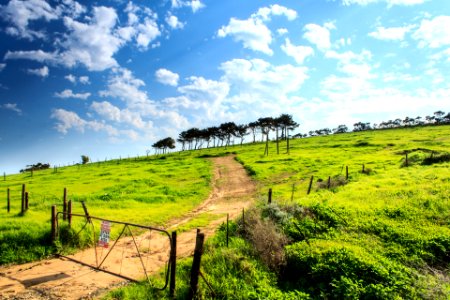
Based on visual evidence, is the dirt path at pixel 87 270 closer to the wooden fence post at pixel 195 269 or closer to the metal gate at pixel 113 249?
the metal gate at pixel 113 249

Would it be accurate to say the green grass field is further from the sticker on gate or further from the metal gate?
the sticker on gate

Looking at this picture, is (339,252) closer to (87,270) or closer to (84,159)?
(87,270)

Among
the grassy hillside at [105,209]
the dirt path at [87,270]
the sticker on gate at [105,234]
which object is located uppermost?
the sticker on gate at [105,234]

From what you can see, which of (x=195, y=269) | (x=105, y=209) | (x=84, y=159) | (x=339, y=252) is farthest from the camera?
(x=84, y=159)

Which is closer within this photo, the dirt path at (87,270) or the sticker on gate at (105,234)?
the dirt path at (87,270)

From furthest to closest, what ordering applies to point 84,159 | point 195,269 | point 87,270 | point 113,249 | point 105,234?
point 84,159
point 113,249
point 87,270
point 105,234
point 195,269

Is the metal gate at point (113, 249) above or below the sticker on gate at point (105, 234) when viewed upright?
below

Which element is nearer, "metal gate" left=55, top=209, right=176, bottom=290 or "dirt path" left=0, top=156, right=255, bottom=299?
"dirt path" left=0, top=156, right=255, bottom=299

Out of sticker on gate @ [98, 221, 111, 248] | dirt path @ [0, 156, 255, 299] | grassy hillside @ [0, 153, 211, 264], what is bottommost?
dirt path @ [0, 156, 255, 299]

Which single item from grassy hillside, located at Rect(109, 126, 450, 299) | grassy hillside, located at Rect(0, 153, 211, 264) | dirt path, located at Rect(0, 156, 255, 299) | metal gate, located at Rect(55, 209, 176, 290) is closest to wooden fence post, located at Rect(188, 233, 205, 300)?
grassy hillside, located at Rect(109, 126, 450, 299)

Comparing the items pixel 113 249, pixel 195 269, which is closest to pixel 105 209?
pixel 113 249

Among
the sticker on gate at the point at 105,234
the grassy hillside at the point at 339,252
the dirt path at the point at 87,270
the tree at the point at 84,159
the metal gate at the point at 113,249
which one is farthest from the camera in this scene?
the tree at the point at 84,159

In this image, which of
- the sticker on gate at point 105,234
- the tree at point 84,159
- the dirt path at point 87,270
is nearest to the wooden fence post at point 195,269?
the dirt path at point 87,270

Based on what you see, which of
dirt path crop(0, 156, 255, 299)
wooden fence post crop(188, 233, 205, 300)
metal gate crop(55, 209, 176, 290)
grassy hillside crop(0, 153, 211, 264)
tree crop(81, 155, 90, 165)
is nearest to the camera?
wooden fence post crop(188, 233, 205, 300)
